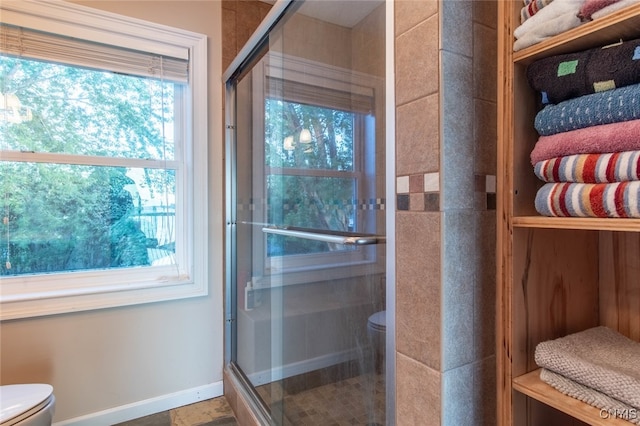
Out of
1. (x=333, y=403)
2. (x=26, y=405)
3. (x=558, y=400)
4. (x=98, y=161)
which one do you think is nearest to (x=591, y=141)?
(x=558, y=400)

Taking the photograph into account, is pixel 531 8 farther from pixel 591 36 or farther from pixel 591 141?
pixel 591 141

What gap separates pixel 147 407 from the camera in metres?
1.73

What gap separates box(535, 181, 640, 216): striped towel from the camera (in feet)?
1.59

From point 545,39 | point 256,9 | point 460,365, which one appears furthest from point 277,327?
point 256,9

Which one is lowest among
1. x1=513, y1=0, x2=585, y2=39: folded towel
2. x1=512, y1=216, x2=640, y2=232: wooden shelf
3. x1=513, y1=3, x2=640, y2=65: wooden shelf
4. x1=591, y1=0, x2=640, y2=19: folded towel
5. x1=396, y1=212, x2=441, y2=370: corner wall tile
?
x1=396, y1=212, x2=441, y2=370: corner wall tile

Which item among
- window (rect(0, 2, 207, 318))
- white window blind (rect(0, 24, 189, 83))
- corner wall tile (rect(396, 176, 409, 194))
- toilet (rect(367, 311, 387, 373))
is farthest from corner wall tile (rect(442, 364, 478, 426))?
white window blind (rect(0, 24, 189, 83))

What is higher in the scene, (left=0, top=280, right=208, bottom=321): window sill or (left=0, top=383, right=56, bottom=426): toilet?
(left=0, top=280, right=208, bottom=321): window sill

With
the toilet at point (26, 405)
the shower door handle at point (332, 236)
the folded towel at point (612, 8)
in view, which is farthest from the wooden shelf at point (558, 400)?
the toilet at point (26, 405)

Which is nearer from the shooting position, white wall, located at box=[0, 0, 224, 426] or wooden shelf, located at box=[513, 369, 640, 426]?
wooden shelf, located at box=[513, 369, 640, 426]

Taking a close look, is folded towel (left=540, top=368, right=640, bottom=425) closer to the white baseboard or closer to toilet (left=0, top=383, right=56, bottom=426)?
toilet (left=0, top=383, right=56, bottom=426)

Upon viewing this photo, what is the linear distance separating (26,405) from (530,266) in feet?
5.30

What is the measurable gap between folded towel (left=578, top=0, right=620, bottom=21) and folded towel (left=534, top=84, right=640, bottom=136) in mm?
127

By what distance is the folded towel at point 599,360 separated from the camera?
1.73ft

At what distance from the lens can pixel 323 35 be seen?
57.0 inches
